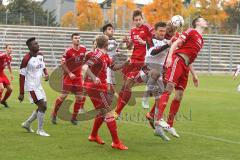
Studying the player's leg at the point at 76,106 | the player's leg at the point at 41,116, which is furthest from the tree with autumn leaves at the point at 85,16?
the player's leg at the point at 41,116

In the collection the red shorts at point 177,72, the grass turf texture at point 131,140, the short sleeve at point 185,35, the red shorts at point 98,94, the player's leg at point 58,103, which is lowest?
the grass turf texture at point 131,140

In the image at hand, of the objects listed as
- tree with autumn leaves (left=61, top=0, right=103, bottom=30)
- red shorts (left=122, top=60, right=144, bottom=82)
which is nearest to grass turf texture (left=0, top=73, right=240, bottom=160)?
red shorts (left=122, top=60, right=144, bottom=82)

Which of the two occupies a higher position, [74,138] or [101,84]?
[101,84]

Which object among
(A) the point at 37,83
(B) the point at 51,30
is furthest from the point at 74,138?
(B) the point at 51,30

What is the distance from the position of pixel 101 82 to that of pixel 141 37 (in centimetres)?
359

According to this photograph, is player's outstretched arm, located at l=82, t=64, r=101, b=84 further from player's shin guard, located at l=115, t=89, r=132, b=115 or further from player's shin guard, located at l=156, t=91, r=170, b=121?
player's shin guard, located at l=115, t=89, r=132, b=115

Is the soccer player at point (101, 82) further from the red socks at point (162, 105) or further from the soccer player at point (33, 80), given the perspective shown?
the soccer player at point (33, 80)

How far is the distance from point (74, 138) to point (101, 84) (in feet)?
4.97

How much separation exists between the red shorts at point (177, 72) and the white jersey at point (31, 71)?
2558mm

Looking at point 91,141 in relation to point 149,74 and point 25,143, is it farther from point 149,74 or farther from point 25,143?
point 149,74

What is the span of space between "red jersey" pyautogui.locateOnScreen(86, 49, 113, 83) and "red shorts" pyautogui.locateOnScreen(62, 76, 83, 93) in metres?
3.33

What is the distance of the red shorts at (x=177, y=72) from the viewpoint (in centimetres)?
1069

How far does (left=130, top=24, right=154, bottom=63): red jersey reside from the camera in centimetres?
1267

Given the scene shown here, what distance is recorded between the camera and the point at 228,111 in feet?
52.9
